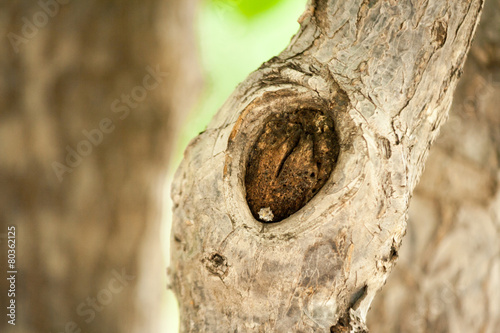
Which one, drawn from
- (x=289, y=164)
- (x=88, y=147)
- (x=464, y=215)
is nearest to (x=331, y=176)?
(x=289, y=164)

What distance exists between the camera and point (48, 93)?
819mm

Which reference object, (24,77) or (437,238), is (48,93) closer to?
(24,77)

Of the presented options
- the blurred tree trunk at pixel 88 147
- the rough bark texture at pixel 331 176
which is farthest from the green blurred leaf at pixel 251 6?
the rough bark texture at pixel 331 176

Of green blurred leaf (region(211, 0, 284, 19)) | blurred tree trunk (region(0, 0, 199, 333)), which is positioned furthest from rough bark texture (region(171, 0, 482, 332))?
blurred tree trunk (region(0, 0, 199, 333))

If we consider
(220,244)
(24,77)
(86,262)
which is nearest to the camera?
(220,244)

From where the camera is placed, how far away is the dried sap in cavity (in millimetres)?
425

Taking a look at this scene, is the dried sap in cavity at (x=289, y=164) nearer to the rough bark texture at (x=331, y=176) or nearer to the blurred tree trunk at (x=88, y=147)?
the rough bark texture at (x=331, y=176)

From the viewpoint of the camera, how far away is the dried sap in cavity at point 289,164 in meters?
0.43

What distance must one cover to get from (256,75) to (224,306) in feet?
0.80

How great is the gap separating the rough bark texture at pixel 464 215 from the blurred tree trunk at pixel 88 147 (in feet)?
1.83

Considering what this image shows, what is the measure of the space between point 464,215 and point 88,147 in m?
0.75

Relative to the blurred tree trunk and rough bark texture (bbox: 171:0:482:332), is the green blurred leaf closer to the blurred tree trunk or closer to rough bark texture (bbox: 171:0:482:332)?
the blurred tree trunk

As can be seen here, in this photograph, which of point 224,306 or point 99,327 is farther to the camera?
point 99,327

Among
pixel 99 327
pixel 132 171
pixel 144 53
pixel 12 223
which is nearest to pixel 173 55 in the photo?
pixel 144 53
